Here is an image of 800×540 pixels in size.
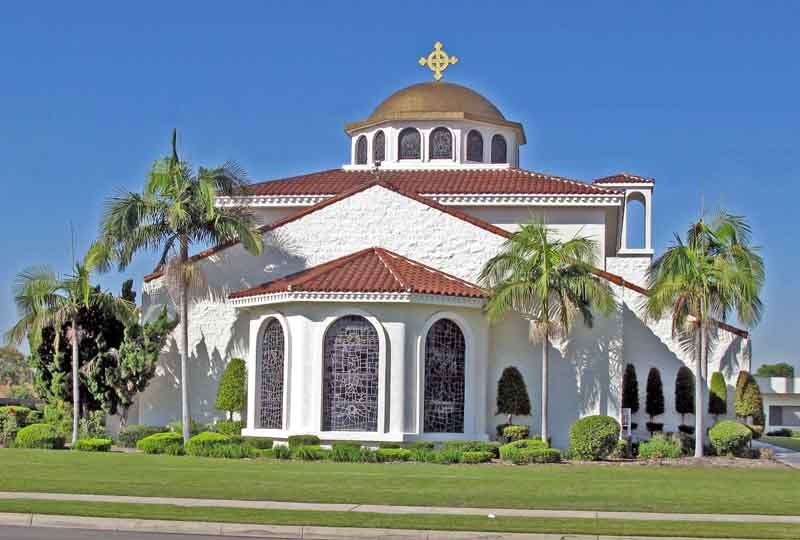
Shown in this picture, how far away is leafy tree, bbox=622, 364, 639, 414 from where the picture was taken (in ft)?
117

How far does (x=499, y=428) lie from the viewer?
3328cm

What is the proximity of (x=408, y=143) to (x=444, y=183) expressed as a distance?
5034mm

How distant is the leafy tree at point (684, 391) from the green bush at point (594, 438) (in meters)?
6.16

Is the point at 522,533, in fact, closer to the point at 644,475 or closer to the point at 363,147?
the point at 644,475

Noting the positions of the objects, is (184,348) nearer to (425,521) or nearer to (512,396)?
(512,396)

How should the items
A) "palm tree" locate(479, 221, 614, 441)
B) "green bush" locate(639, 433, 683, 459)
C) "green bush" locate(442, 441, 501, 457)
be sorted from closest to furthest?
"green bush" locate(442, 441, 501, 457) < "green bush" locate(639, 433, 683, 459) < "palm tree" locate(479, 221, 614, 441)

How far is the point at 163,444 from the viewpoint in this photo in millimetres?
30938

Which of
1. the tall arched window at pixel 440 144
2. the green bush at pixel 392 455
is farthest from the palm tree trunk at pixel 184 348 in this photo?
the tall arched window at pixel 440 144

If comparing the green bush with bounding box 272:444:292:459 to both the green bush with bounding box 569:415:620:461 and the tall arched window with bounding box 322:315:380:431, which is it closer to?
the tall arched window with bounding box 322:315:380:431

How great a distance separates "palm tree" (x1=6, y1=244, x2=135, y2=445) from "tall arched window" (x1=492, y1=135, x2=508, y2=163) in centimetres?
1710

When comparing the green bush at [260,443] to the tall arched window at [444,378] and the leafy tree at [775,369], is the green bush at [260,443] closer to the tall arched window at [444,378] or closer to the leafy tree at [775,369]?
the tall arched window at [444,378]

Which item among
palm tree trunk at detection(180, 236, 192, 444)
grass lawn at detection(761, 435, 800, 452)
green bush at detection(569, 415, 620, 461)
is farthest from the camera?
grass lawn at detection(761, 435, 800, 452)

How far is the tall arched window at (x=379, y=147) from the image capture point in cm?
4544

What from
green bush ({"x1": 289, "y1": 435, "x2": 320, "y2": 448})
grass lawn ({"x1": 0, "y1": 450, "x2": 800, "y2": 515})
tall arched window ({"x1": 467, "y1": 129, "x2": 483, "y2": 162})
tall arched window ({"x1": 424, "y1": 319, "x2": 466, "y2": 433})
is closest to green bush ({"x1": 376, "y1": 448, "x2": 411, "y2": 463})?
grass lawn ({"x1": 0, "y1": 450, "x2": 800, "y2": 515})
